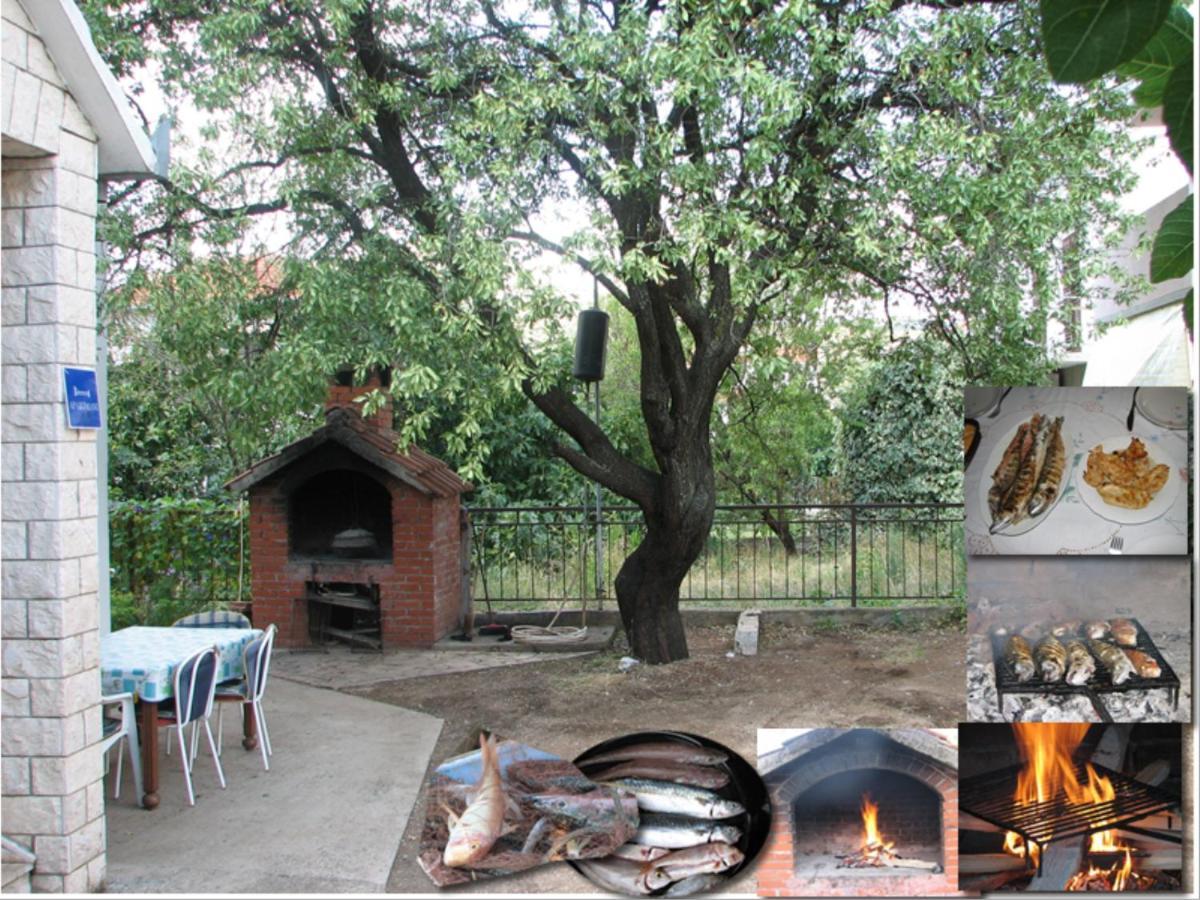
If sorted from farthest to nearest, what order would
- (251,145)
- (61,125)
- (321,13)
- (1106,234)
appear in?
(1106,234)
(251,145)
(321,13)
(61,125)

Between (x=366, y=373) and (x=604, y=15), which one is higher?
(x=604, y=15)

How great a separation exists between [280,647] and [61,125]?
17.4ft

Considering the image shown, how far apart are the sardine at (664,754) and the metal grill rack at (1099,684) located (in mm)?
1168

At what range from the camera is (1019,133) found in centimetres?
514

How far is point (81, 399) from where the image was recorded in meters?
3.25

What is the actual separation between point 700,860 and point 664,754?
0.42 m

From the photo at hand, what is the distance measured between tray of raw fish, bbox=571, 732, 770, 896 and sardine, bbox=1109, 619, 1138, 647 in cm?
132

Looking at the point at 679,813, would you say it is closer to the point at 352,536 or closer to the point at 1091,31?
the point at 1091,31

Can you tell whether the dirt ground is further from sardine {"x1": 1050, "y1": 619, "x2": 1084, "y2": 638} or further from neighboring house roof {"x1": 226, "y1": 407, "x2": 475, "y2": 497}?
sardine {"x1": 1050, "y1": 619, "x2": 1084, "y2": 638}

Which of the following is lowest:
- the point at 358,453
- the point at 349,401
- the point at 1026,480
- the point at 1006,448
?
the point at 1026,480

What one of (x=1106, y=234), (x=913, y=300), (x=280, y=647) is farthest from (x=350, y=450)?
(x=1106, y=234)

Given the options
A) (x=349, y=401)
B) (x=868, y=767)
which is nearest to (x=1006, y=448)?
(x=868, y=767)

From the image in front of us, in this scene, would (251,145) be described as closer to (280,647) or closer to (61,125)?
(61,125)

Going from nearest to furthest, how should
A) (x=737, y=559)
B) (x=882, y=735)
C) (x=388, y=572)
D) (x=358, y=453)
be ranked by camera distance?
(x=882, y=735) < (x=358, y=453) < (x=388, y=572) < (x=737, y=559)
